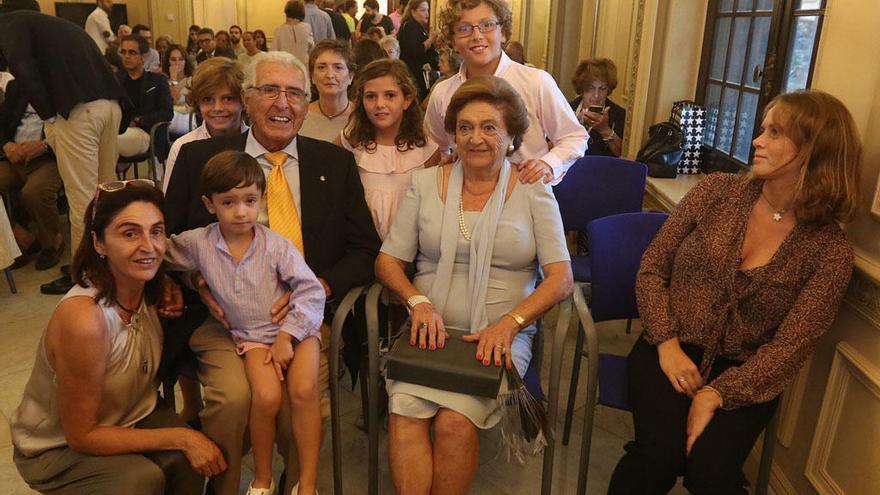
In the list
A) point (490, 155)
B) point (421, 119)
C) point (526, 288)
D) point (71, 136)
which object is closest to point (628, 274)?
point (526, 288)

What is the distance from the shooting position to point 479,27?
95.9 inches

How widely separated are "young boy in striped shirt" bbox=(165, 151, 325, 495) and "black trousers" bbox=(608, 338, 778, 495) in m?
0.91

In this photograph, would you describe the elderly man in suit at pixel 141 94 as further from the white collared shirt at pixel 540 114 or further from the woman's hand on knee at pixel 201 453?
the woman's hand on knee at pixel 201 453

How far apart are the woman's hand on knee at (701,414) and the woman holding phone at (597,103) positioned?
83.8 inches

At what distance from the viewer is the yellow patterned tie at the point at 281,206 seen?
2.13 meters

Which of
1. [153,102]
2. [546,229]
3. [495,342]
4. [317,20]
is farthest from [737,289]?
[317,20]

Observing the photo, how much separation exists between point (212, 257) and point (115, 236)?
0.32 m

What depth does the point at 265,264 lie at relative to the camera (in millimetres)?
1927

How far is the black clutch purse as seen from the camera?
1809mm

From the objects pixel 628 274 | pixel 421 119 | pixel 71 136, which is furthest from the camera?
pixel 71 136

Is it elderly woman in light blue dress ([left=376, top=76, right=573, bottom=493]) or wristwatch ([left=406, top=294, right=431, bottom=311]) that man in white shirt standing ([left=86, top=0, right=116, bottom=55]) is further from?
wristwatch ([left=406, top=294, right=431, bottom=311])

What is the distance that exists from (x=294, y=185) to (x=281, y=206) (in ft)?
0.31

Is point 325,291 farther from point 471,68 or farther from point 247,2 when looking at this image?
point 247,2

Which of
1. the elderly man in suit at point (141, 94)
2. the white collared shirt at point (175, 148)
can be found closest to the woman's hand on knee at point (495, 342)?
the white collared shirt at point (175, 148)
